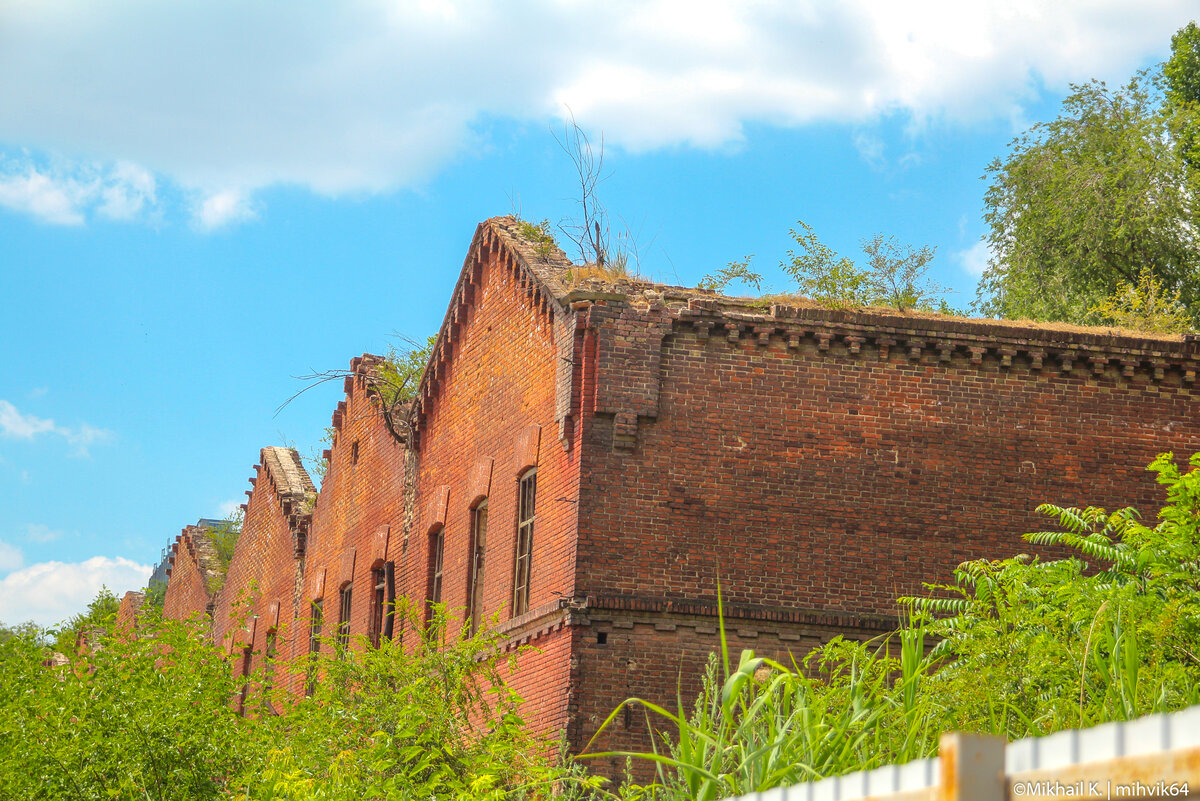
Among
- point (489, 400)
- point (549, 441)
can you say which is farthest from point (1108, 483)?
point (489, 400)

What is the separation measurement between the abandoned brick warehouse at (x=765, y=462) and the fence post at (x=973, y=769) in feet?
36.6

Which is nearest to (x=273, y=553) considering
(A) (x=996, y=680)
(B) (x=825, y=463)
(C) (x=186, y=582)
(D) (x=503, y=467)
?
(C) (x=186, y=582)

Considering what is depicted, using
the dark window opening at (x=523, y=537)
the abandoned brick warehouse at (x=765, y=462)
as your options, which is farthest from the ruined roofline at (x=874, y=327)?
the dark window opening at (x=523, y=537)

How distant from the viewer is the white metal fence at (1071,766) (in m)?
2.67

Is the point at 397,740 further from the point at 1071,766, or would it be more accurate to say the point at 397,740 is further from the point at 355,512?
the point at 355,512

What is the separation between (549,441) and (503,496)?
6.06 feet

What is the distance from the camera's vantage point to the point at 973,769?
9.52ft

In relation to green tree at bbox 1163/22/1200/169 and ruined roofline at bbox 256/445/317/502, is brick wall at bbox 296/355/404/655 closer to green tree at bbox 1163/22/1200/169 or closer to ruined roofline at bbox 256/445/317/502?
ruined roofline at bbox 256/445/317/502

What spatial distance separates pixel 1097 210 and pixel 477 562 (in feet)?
77.3

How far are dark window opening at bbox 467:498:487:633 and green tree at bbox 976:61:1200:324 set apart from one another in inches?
827

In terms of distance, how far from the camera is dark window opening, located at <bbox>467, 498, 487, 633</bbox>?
59.2 ft

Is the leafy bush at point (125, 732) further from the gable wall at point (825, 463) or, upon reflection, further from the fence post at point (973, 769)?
the fence post at point (973, 769)

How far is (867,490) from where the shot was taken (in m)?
15.0

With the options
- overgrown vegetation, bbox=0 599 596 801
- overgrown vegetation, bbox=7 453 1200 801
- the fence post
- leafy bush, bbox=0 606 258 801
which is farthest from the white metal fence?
leafy bush, bbox=0 606 258 801
